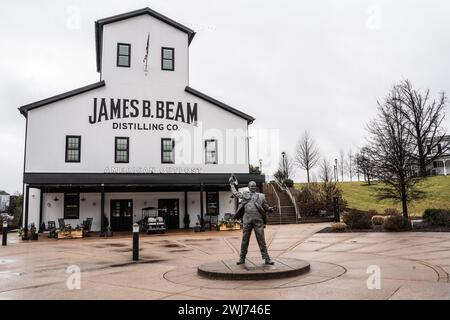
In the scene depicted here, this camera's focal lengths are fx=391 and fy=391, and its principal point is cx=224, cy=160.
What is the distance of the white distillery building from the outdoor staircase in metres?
3.62

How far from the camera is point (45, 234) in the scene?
23656mm

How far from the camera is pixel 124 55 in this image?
27.2 m

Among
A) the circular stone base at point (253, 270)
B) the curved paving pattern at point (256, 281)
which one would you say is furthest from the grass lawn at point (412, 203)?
the circular stone base at point (253, 270)

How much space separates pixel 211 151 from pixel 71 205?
393 inches

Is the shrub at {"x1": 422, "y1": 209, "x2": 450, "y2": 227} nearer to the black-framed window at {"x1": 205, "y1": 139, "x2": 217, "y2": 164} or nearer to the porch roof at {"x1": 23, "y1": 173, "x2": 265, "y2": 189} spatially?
the porch roof at {"x1": 23, "y1": 173, "x2": 265, "y2": 189}

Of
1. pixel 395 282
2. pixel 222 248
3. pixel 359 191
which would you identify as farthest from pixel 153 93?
pixel 359 191

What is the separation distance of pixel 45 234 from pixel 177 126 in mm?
10881

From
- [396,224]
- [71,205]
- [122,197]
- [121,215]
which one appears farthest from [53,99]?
[396,224]

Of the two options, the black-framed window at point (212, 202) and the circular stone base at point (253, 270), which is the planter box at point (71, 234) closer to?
the black-framed window at point (212, 202)

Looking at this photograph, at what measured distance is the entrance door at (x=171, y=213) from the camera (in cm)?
2706

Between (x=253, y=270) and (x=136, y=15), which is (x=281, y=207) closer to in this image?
(x=136, y=15)

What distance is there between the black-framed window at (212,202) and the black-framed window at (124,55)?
35.1ft

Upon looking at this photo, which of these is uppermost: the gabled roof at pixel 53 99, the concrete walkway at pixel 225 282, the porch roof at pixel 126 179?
the gabled roof at pixel 53 99
